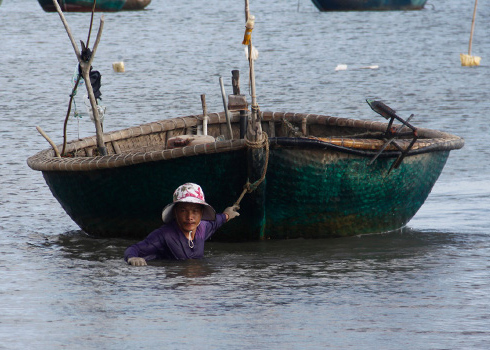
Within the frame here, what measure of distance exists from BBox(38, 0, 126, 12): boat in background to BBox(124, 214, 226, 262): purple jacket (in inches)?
1502

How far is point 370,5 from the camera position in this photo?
4819cm

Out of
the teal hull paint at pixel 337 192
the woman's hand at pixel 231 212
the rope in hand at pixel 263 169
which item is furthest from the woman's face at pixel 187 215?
the teal hull paint at pixel 337 192

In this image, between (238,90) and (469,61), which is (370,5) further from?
(238,90)

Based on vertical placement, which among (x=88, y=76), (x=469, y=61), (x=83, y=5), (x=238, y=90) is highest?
(x=88, y=76)

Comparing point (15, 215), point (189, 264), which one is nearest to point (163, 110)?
point (15, 215)

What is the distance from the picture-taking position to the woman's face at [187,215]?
764 centimetres

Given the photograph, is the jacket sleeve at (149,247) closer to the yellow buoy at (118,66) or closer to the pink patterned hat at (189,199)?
the pink patterned hat at (189,199)

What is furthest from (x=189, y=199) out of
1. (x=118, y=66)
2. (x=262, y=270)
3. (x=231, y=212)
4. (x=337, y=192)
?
(x=118, y=66)

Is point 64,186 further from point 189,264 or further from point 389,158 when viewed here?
point 389,158

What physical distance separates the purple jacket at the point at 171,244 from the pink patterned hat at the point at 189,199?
0.08m

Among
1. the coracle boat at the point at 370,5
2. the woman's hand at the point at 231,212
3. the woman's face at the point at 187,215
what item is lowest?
the coracle boat at the point at 370,5

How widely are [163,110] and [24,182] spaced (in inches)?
283

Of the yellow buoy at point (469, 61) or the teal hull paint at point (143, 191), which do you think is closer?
the teal hull paint at point (143, 191)

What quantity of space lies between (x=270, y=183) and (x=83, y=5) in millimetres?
39203
